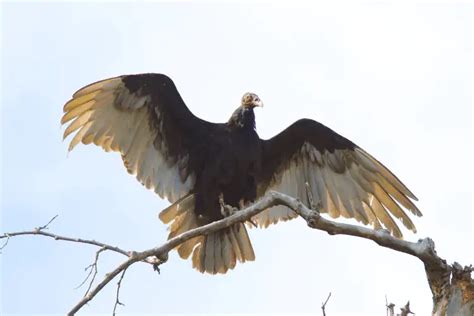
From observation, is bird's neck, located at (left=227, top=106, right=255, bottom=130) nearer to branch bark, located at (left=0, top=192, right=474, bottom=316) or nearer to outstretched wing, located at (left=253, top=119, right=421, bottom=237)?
outstretched wing, located at (left=253, top=119, right=421, bottom=237)

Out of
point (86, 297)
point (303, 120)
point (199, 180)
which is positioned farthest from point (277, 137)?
point (86, 297)

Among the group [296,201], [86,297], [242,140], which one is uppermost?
[242,140]

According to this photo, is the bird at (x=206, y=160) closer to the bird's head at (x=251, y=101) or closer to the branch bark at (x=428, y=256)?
the bird's head at (x=251, y=101)

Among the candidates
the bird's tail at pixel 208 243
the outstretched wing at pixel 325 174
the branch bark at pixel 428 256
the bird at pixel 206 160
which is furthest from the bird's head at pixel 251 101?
the branch bark at pixel 428 256

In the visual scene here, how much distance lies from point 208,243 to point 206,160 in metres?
0.62

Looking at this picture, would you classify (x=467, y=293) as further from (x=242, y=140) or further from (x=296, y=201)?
(x=242, y=140)

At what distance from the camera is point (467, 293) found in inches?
208

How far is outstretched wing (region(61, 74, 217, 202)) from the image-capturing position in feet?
23.9

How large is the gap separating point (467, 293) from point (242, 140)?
2.43m

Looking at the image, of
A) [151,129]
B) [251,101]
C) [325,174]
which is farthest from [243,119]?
[325,174]

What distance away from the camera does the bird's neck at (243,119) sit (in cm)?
737

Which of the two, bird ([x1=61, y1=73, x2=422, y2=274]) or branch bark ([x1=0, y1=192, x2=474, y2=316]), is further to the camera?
bird ([x1=61, y1=73, x2=422, y2=274])

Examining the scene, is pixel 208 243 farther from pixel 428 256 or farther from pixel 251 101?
pixel 428 256

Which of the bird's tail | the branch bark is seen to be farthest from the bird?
the branch bark
